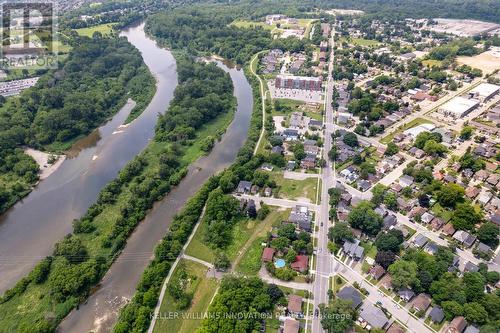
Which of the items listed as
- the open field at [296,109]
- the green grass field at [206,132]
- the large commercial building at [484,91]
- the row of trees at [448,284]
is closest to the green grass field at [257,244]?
the row of trees at [448,284]

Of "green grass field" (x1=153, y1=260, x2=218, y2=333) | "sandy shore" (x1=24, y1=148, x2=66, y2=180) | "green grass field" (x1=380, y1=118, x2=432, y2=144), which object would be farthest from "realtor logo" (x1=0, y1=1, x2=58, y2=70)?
"green grass field" (x1=380, y1=118, x2=432, y2=144)

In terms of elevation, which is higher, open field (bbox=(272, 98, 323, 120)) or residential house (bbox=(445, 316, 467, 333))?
open field (bbox=(272, 98, 323, 120))

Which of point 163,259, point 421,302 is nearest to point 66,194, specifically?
point 163,259

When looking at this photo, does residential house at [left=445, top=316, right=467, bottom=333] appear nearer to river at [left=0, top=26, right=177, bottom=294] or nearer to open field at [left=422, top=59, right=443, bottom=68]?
river at [left=0, top=26, right=177, bottom=294]

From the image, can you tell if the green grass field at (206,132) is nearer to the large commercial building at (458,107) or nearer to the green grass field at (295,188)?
the green grass field at (295,188)

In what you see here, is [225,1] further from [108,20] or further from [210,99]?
[210,99]

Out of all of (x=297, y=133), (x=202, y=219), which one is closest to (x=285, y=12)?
(x=297, y=133)
